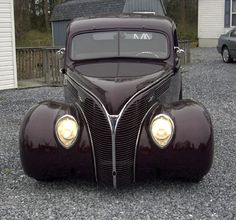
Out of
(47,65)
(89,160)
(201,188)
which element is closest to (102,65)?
(89,160)

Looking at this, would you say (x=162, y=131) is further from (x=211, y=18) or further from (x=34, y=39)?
(x=34, y=39)

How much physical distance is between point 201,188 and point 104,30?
8.23 ft

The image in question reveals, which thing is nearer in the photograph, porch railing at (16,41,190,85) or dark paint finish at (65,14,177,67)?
dark paint finish at (65,14,177,67)

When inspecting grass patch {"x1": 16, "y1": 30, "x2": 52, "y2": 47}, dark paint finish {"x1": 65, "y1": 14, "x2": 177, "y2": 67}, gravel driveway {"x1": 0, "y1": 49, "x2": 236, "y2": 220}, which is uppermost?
dark paint finish {"x1": 65, "y1": 14, "x2": 177, "y2": 67}

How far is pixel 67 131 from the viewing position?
17.2 ft

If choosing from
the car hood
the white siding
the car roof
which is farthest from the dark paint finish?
the white siding

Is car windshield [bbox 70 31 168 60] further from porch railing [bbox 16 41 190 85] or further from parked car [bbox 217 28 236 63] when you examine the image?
parked car [bbox 217 28 236 63]

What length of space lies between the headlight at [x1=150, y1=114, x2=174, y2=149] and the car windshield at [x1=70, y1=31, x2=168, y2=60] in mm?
1328

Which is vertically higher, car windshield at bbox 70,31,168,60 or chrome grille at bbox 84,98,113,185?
car windshield at bbox 70,31,168,60

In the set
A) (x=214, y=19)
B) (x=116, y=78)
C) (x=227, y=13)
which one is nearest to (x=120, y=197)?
(x=116, y=78)

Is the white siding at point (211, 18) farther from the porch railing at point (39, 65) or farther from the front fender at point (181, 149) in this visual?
the front fender at point (181, 149)

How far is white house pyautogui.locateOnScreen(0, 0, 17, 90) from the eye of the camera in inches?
550

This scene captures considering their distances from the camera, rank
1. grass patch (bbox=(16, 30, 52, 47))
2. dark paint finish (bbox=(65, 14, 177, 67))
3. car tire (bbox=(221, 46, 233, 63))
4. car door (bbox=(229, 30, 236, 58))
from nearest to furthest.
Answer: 1. dark paint finish (bbox=(65, 14, 177, 67))
2. car door (bbox=(229, 30, 236, 58))
3. car tire (bbox=(221, 46, 233, 63))
4. grass patch (bbox=(16, 30, 52, 47))

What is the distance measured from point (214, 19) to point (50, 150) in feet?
89.3
